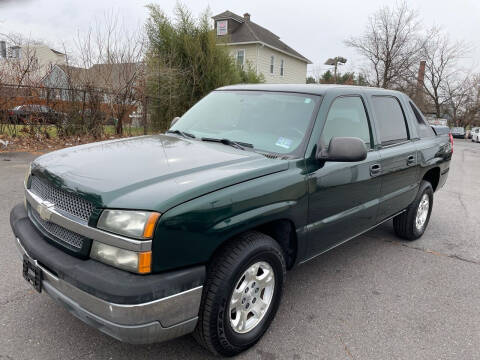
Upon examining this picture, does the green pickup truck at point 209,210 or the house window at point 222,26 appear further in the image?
the house window at point 222,26

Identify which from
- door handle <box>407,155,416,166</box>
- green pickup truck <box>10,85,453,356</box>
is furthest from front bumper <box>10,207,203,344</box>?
door handle <box>407,155,416,166</box>

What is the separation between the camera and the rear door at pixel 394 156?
147 inches

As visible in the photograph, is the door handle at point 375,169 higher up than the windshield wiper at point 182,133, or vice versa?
the windshield wiper at point 182,133

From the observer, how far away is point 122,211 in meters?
2.00

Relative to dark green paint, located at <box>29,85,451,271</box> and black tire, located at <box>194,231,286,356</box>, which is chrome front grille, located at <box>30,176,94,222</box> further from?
black tire, located at <box>194,231,286,356</box>

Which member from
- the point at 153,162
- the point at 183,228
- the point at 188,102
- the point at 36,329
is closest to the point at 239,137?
the point at 153,162

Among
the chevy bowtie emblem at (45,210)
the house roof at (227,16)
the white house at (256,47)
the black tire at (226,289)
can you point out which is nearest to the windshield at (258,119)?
the black tire at (226,289)

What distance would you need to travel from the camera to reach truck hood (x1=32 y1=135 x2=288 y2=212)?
207cm

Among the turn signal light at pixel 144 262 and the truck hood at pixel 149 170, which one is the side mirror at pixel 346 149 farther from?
the turn signal light at pixel 144 262

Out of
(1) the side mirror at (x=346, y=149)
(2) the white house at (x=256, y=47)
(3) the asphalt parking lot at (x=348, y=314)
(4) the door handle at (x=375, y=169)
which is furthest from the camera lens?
(2) the white house at (x=256, y=47)

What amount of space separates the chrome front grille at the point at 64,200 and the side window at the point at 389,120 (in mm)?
2767

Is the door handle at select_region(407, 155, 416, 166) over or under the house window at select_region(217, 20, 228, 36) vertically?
under

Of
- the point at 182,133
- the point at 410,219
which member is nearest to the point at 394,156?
the point at 410,219

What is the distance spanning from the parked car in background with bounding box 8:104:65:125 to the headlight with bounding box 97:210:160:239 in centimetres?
1037
